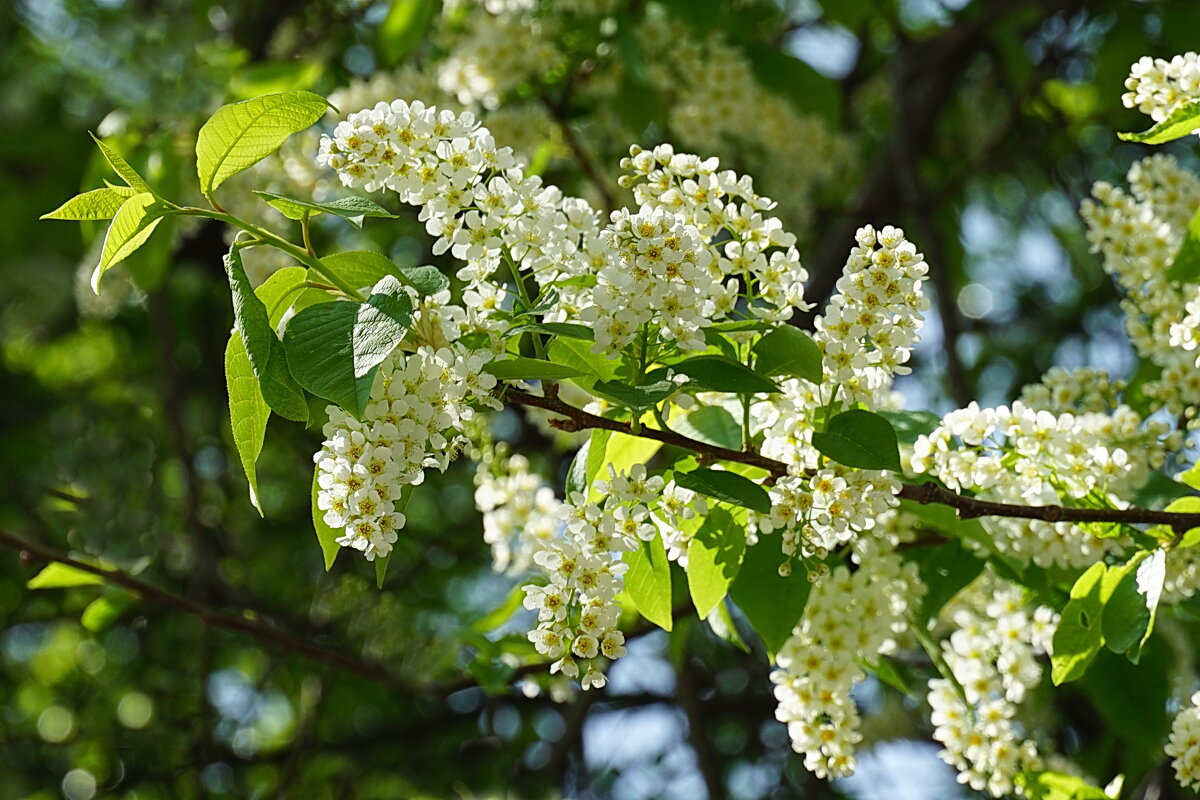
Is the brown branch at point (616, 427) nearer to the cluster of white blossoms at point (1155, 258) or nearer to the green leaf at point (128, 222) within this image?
the green leaf at point (128, 222)

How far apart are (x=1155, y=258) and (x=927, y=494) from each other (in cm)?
75

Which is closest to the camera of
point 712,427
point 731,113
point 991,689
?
point 712,427

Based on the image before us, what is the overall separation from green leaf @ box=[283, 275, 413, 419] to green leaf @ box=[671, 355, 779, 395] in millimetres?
282

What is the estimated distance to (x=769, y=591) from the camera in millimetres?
1518

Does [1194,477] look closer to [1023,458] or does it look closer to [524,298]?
[1023,458]

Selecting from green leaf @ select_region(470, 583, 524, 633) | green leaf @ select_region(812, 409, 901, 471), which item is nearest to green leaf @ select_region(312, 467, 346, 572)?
green leaf @ select_region(812, 409, 901, 471)

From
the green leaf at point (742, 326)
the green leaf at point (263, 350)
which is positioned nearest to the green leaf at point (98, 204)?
the green leaf at point (263, 350)

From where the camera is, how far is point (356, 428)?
114cm

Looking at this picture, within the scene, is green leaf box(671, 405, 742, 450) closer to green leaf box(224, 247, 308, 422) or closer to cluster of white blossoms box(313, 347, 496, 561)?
cluster of white blossoms box(313, 347, 496, 561)

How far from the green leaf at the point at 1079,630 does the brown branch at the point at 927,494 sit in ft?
0.27

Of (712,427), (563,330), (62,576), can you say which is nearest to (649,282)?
(563,330)

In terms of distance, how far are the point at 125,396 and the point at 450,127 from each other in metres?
3.66

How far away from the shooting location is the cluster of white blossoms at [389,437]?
113 centimetres

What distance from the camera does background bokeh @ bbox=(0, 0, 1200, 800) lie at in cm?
309
